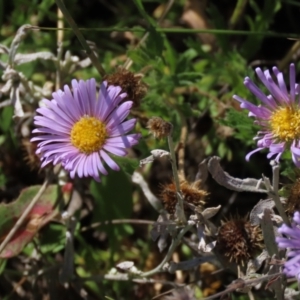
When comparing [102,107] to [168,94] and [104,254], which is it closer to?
[168,94]

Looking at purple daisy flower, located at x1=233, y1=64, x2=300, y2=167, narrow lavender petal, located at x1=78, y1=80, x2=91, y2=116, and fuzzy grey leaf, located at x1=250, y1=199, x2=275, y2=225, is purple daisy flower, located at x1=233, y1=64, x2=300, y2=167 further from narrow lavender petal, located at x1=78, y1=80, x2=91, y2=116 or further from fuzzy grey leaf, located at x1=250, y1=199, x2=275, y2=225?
narrow lavender petal, located at x1=78, y1=80, x2=91, y2=116

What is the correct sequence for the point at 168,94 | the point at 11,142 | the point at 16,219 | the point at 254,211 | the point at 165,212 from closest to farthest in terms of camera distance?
the point at 254,211 < the point at 165,212 < the point at 16,219 < the point at 168,94 < the point at 11,142

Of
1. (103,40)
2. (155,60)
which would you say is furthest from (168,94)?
(103,40)

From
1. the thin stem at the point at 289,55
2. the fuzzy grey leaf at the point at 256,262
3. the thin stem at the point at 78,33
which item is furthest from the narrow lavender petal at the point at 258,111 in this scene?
the thin stem at the point at 289,55

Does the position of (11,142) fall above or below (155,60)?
below

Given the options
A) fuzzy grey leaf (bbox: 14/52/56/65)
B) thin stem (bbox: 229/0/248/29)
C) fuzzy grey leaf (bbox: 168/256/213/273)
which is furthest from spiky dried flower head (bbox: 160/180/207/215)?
thin stem (bbox: 229/0/248/29)
